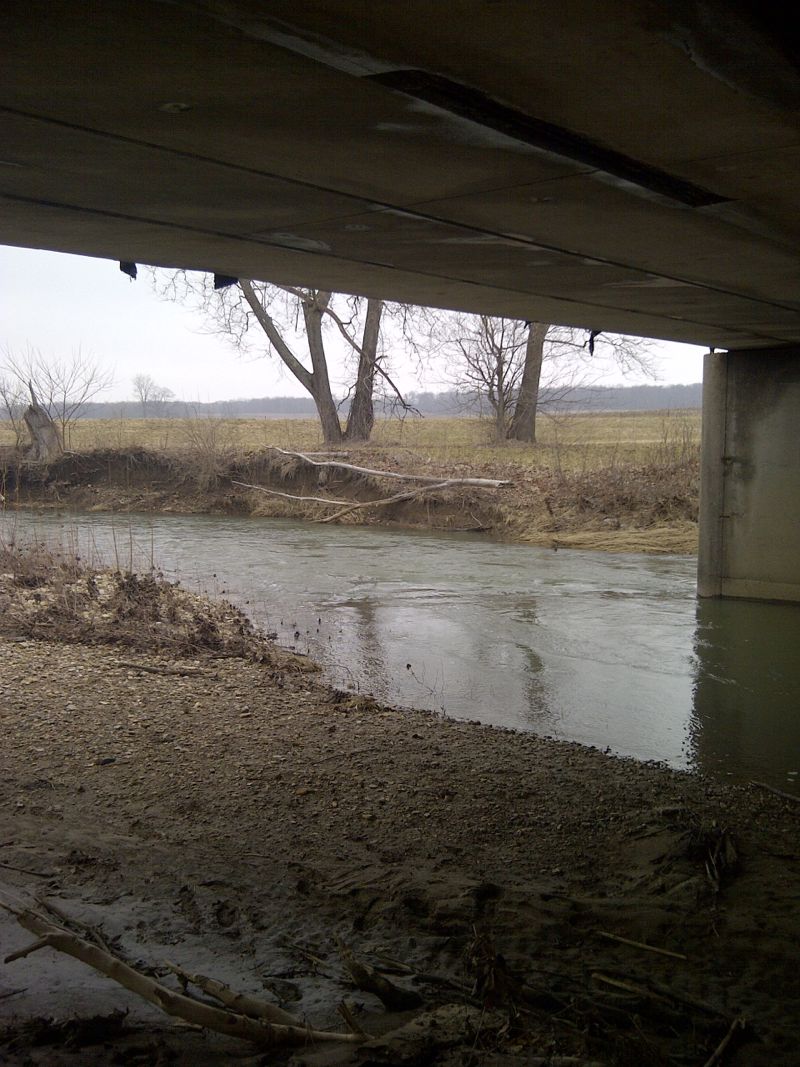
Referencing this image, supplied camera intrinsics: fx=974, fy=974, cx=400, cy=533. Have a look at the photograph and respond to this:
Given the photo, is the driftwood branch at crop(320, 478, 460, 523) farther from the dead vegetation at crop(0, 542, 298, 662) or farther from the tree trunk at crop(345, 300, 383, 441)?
the dead vegetation at crop(0, 542, 298, 662)

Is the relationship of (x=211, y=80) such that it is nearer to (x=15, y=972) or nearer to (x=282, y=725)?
(x=15, y=972)

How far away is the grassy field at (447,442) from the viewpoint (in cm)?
2442

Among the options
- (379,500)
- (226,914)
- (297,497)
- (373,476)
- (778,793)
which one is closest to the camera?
(226,914)

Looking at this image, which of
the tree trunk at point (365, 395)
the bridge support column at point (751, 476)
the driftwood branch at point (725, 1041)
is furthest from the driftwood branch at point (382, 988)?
the tree trunk at point (365, 395)

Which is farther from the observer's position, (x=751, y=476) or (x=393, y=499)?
(x=393, y=499)

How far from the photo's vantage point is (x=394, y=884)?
400 centimetres

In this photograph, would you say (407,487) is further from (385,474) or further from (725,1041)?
(725,1041)

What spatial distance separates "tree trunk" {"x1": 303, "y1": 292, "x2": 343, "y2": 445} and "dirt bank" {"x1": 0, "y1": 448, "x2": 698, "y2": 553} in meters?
3.91

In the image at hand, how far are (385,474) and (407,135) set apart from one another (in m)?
19.5

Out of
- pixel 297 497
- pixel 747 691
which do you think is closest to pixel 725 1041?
pixel 747 691

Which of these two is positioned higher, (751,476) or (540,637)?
(751,476)

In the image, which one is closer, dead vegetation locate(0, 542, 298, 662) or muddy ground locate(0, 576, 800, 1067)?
muddy ground locate(0, 576, 800, 1067)

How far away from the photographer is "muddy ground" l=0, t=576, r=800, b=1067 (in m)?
2.91

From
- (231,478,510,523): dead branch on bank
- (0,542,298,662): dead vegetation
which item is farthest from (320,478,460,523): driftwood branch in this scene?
(0,542,298,662): dead vegetation
